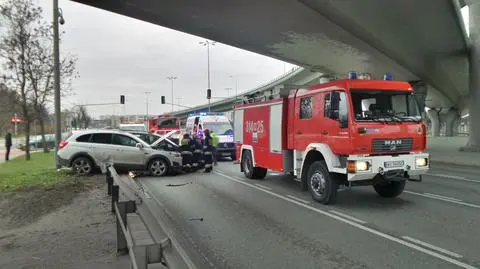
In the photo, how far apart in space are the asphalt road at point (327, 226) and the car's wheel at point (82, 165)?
413 cm

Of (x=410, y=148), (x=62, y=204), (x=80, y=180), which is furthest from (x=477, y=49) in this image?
(x=62, y=204)

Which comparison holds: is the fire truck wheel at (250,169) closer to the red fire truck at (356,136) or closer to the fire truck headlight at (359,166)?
the red fire truck at (356,136)

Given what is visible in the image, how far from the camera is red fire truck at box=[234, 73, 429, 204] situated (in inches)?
374

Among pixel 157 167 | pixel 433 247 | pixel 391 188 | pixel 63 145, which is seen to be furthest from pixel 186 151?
pixel 433 247

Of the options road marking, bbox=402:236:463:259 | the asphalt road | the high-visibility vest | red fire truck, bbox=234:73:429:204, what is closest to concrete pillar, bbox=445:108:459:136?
the high-visibility vest

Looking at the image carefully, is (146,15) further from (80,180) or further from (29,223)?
(29,223)

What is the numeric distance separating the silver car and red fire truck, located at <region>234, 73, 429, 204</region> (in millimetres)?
6480

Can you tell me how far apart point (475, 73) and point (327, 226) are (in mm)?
24505

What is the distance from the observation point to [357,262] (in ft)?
19.6

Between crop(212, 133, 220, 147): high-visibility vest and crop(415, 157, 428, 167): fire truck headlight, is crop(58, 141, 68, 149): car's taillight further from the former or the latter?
crop(415, 157, 428, 167): fire truck headlight

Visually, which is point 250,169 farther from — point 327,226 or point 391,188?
point 327,226

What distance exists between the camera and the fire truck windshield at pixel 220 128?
24.8 metres

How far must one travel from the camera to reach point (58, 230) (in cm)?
787

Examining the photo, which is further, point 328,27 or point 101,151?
point 328,27
